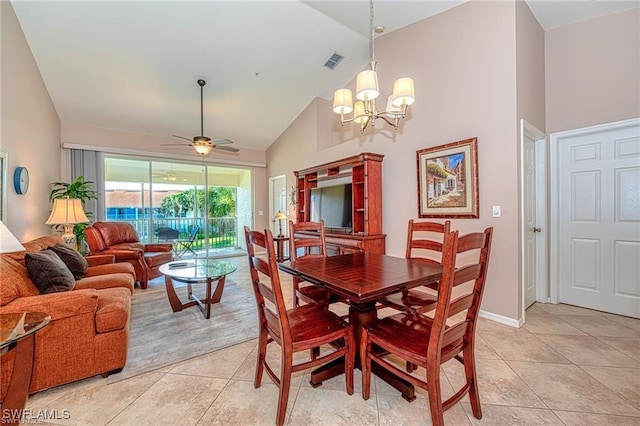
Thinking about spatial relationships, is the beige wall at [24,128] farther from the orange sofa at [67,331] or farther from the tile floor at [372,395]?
the tile floor at [372,395]

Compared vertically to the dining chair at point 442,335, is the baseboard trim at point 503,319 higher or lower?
lower

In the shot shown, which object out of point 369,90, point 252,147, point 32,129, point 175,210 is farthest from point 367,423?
point 252,147

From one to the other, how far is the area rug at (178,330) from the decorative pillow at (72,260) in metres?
0.70

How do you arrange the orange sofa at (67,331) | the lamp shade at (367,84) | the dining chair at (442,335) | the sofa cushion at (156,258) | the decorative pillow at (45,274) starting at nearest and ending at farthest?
1. the dining chair at (442,335)
2. the orange sofa at (67,331)
3. the decorative pillow at (45,274)
4. the lamp shade at (367,84)
5. the sofa cushion at (156,258)

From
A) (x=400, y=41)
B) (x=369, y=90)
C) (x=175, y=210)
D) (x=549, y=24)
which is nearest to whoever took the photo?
(x=369, y=90)

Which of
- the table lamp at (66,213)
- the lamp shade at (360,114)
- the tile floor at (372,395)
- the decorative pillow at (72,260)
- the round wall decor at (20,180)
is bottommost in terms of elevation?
the tile floor at (372,395)

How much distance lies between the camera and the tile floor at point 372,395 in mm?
1552

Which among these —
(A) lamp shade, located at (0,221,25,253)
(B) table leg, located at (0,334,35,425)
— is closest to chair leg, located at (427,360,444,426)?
(B) table leg, located at (0,334,35,425)

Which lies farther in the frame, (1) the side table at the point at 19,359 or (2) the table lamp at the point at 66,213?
(2) the table lamp at the point at 66,213

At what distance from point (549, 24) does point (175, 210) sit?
7124 mm

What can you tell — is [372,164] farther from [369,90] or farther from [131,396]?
[131,396]

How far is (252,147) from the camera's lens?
282 inches

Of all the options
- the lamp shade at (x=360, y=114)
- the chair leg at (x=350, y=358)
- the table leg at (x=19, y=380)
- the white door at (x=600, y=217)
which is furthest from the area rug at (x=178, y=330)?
the white door at (x=600, y=217)

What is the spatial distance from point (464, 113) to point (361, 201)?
1834 mm
